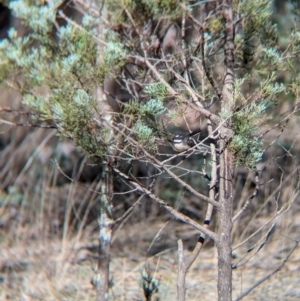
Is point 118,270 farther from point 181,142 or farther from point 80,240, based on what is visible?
point 181,142

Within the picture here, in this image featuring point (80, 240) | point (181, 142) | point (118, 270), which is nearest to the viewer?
point (181, 142)

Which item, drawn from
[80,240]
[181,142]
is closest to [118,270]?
[80,240]

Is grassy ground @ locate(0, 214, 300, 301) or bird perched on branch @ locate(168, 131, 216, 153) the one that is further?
grassy ground @ locate(0, 214, 300, 301)

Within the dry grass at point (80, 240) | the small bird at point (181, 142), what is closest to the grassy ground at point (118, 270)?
the dry grass at point (80, 240)

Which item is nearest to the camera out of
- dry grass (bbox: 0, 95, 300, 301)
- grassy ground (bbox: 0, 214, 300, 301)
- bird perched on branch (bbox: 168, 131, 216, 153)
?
bird perched on branch (bbox: 168, 131, 216, 153)

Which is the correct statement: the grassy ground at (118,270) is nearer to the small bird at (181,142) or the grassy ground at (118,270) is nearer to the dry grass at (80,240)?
the dry grass at (80,240)

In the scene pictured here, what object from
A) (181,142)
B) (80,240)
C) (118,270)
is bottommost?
(181,142)

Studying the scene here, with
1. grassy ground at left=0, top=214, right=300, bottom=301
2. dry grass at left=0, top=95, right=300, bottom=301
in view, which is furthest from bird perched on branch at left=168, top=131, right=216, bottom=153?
dry grass at left=0, top=95, right=300, bottom=301

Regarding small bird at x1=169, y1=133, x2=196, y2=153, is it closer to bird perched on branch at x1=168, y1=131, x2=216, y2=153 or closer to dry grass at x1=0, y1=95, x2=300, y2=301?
bird perched on branch at x1=168, y1=131, x2=216, y2=153

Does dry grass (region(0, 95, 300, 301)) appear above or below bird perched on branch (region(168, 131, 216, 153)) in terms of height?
above

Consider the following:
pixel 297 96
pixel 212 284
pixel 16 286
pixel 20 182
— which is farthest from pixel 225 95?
pixel 20 182

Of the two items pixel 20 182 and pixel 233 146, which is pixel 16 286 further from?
pixel 233 146

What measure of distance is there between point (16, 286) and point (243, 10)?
348cm

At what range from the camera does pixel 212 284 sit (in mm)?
5973
